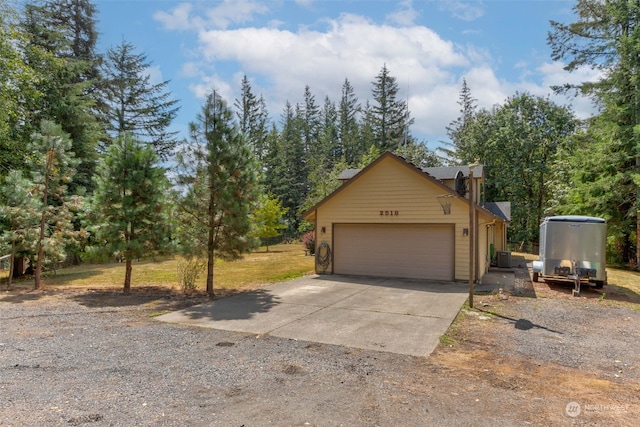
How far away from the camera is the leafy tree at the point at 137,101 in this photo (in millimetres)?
26375

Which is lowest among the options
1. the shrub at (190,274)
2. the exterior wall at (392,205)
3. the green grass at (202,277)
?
the green grass at (202,277)

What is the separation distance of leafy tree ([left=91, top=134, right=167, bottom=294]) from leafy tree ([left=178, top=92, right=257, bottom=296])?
843mm

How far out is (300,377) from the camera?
459 cm

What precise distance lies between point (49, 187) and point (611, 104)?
23716 mm

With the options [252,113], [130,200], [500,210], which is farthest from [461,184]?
[252,113]

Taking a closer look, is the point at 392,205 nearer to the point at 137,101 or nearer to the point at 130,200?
the point at 130,200

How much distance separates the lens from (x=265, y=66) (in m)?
16.7

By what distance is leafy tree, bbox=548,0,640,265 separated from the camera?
17125 millimetres

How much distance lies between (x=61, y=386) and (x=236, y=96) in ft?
132

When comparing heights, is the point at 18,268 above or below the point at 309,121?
below

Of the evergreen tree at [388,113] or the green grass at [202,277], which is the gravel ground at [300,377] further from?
Result: the evergreen tree at [388,113]

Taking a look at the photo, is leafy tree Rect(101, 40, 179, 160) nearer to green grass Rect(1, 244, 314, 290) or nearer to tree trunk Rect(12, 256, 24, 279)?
tree trunk Rect(12, 256, 24, 279)

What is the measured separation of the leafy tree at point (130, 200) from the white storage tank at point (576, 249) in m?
11.6

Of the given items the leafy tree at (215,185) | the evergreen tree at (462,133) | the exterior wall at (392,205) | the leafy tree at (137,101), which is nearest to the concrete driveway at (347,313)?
the leafy tree at (215,185)
